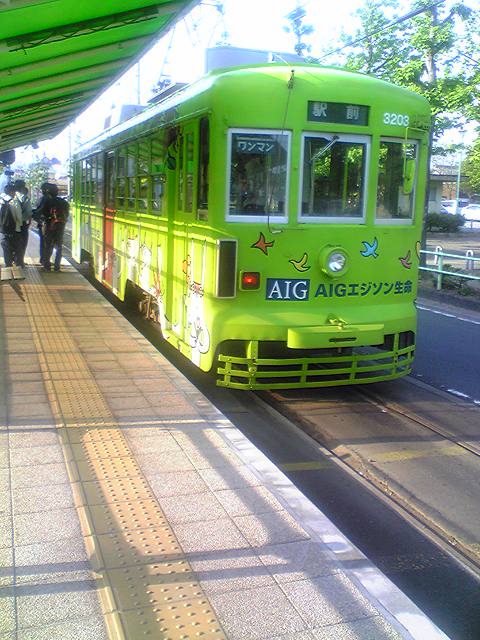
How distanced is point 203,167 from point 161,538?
3.72m

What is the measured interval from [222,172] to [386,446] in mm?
2791

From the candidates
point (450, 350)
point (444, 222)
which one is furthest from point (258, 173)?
point (444, 222)

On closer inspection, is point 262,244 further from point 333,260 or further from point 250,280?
point 333,260

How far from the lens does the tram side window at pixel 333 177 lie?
622 centimetres

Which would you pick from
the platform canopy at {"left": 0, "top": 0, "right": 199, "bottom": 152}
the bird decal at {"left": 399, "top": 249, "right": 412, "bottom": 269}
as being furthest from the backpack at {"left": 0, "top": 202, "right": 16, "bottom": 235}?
the bird decal at {"left": 399, "top": 249, "right": 412, "bottom": 269}

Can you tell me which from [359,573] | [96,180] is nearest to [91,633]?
[359,573]

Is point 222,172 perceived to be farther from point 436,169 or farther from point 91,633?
point 436,169

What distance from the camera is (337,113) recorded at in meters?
6.21

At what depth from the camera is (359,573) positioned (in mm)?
3420

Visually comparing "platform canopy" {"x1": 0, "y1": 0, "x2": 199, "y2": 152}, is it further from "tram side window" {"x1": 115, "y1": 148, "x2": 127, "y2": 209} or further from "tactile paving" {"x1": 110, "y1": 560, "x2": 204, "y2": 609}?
"tactile paving" {"x1": 110, "y1": 560, "x2": 204, "y2": 609}

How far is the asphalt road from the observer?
25.3ft

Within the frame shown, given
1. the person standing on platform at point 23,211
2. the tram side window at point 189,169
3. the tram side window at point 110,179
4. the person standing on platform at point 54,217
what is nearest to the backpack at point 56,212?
the person standing on platform at point 54,217

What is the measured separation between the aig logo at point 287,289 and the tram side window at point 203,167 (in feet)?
→ 3.00

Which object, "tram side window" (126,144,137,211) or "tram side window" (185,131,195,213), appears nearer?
"tram side window" (185,131,195,213)
